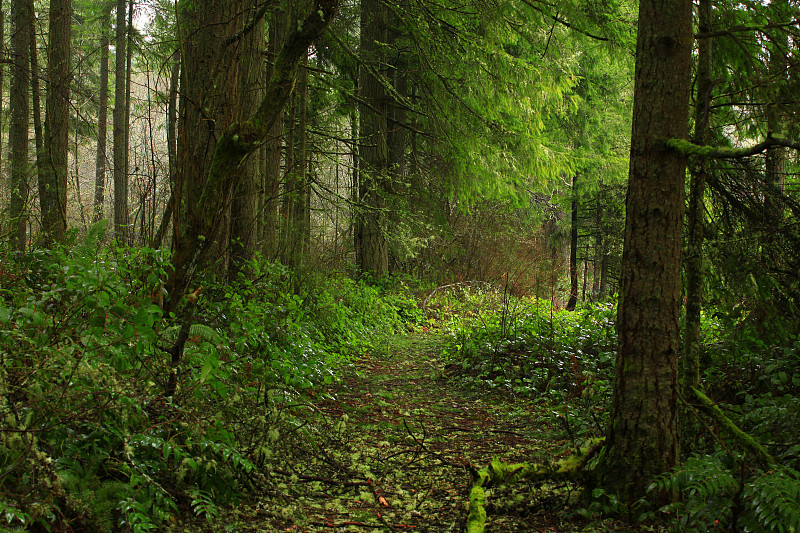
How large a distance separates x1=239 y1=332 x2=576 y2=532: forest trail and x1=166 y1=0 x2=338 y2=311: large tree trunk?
1603mm

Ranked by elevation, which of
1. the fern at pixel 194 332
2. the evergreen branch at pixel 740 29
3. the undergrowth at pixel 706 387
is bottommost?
the undergrowth at pixel 706 387

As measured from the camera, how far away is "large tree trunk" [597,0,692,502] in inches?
114

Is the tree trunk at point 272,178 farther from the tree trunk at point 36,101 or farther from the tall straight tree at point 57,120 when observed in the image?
the tall straight tree at point 57,120

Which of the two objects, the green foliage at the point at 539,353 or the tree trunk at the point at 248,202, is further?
the tree trunk at the point at 248,202

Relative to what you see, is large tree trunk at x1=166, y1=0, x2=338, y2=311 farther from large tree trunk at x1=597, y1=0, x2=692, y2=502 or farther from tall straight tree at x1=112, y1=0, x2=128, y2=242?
tall straight tree at x1=112, y1=0, x2=128, y2=242

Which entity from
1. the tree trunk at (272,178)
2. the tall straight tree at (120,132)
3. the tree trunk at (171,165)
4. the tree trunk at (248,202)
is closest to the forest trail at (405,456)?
the tree trunk at (171,165)

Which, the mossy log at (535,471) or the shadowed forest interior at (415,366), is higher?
the shadowed forest interior at (415,366)

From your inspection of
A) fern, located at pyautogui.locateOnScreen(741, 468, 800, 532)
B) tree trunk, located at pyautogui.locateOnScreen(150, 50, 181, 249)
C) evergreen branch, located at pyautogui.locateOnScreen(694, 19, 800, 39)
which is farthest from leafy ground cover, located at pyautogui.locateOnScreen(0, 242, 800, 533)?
evergreen branch, located at pyautogui.locateOnScreen(694, 19, 800, 39)

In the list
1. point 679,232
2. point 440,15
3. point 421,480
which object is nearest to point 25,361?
point 421,480

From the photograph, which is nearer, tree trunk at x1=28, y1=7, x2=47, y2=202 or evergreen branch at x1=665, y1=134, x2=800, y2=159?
evergreen branch at x1=665, y1=134, x2=800, y2=159

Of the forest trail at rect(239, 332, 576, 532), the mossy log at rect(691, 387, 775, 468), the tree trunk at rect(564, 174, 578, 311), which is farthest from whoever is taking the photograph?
the tree trunk at rect(564, 174, 578, 311)

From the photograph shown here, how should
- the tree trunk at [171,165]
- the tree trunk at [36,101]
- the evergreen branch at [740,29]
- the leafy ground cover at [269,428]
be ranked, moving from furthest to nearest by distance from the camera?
the tree trunk at [36,101], the tree trunk at [171,165], the evergreen branch at [740,29], the leafy ground cover at [269,428]

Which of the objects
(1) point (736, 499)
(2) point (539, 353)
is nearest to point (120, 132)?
(2) point (539, 353)

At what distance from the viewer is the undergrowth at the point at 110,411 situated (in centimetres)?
208
